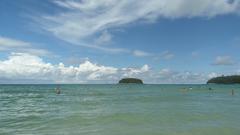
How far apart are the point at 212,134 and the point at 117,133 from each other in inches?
187

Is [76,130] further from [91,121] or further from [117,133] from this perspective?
[91,121]

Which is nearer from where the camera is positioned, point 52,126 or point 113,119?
point 52,126

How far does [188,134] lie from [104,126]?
4.97 m

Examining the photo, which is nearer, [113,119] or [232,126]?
[232,126]

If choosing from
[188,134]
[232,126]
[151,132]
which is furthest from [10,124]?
[232,126]

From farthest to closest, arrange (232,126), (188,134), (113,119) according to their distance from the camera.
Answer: (113,119) < (232,126) < (188,134)

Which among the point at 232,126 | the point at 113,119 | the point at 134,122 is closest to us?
the point at 232,126

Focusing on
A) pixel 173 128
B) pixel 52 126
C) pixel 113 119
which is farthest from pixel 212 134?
pixel 52 126

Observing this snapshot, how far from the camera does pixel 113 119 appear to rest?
20203 mm

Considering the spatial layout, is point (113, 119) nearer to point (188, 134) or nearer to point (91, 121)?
point (91, 121)

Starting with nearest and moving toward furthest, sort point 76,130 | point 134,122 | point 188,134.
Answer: point 188,134, point 76,130, point 134,122

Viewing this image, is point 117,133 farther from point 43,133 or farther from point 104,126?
point 43,133

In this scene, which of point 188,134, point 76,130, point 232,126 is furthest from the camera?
point 232,126

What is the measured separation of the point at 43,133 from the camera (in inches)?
587
